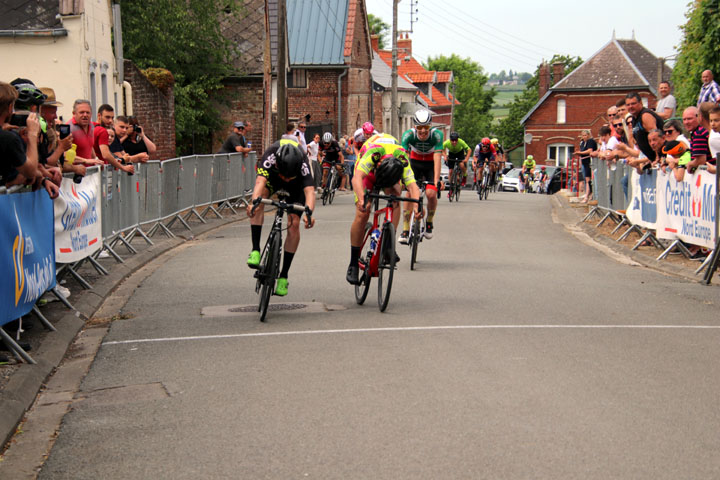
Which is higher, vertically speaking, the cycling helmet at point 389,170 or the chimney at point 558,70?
the chimney at point 558,70

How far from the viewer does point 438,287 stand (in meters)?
11.6

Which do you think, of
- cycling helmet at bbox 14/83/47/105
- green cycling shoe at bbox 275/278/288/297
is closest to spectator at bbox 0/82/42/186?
cycling helmet at bbox 14/83/47/105

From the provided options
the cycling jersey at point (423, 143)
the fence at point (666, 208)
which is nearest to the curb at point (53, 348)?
the cycling jersey at point (423, 143)

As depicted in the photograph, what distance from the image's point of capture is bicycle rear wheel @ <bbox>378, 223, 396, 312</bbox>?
969 centimetres

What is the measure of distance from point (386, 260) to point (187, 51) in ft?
111

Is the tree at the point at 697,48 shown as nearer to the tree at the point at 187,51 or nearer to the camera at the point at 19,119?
the tree at the point at 187,51

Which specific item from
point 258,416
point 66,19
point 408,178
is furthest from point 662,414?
point 66,19

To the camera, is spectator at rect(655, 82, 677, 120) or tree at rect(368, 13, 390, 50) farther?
tree at rect(368, 13, 390, 50)

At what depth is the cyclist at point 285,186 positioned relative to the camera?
962 centimetres

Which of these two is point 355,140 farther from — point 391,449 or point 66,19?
point 66,19

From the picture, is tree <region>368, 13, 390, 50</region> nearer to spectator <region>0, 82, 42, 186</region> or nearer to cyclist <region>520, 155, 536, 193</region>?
cyclist <region>520, 155, 536, 193</region>

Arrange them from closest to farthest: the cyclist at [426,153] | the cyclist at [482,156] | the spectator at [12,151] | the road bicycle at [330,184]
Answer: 1. the spectator at [12,151]
2. the cyclist at [426,153]
3. the road bicycle at [330,184]
4. the cyclist at [482,156]

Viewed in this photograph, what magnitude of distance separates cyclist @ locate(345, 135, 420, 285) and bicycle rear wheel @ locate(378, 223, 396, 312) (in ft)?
1.12

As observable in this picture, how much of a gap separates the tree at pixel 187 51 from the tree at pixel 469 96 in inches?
3055
